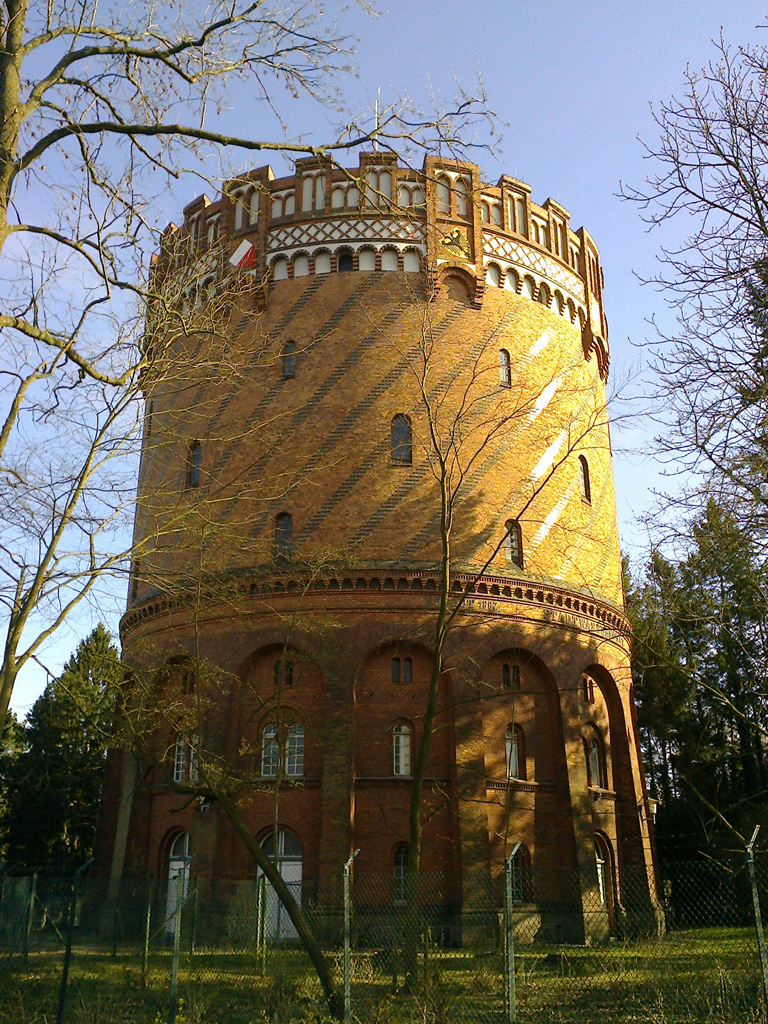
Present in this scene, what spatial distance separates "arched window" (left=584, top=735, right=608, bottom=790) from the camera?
72.7 ft

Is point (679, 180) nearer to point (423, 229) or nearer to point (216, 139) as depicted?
point (216, 139)

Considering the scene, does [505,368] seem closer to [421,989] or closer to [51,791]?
[421,989]

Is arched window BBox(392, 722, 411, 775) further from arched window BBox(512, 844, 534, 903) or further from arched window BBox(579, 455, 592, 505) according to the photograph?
arched window BBox(579, 455, 592, 505)

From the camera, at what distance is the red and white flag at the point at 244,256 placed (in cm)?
2323

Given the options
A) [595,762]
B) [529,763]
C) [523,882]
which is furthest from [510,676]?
[523,882]

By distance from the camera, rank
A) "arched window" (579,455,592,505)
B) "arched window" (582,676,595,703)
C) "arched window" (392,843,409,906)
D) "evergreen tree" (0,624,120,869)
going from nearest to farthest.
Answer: "arched window" (392,843,409,906)
"arched window" (582,676,595,703)
"arched window" (579,455,592,505)
"evergreen tree" (0,624,120,869)

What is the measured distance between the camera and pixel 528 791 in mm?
20047

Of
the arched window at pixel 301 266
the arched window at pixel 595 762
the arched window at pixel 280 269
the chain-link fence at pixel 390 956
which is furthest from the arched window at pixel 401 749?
the arched window at pixel 280 269

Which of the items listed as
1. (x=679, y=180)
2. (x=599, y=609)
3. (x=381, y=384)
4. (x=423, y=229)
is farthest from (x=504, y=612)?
(x=679, y=180)

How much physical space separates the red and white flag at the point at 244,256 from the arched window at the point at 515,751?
41.6 ft

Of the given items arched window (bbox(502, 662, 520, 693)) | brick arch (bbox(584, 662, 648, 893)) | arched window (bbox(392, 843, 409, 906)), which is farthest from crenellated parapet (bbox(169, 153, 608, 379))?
arched window (bbox(392, 843, 409, 906))

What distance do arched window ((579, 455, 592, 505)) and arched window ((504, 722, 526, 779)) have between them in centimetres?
662

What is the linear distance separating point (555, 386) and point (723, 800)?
53.1 ft

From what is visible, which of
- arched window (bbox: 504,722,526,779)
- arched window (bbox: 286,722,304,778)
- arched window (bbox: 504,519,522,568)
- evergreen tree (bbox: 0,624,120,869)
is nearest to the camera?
arched window (bbox: 286,722,304,778)
